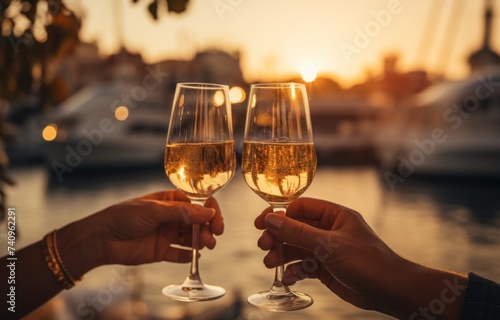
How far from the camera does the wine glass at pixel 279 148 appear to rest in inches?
80.3

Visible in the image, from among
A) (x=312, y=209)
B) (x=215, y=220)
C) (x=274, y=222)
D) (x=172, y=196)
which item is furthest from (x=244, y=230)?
(x=274, y=222)

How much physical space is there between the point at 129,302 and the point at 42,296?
3.50 meters

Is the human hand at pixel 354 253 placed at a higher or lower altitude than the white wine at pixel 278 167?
lower

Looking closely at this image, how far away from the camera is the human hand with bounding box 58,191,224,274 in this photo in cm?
216

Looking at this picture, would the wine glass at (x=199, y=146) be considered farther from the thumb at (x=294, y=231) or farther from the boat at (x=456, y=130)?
the boat at (x=456, y=130)

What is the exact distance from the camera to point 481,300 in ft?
5.92

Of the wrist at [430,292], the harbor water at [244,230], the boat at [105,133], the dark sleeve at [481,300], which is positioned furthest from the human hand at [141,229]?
the boat at [105,133]

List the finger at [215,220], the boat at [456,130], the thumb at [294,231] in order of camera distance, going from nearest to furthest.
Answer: the thumb at [294,231] < the finger at [215,220] < the boat at [456,130]

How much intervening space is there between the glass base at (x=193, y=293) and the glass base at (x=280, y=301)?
13cm

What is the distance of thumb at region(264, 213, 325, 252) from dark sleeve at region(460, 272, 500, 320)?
47 cm

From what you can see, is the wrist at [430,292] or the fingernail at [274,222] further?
the fingernail at [274,222]

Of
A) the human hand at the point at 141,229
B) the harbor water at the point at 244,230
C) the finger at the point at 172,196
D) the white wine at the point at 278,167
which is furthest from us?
the harbor water at the point at 244,230

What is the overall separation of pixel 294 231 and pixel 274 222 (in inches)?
3.0

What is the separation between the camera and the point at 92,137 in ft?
106
